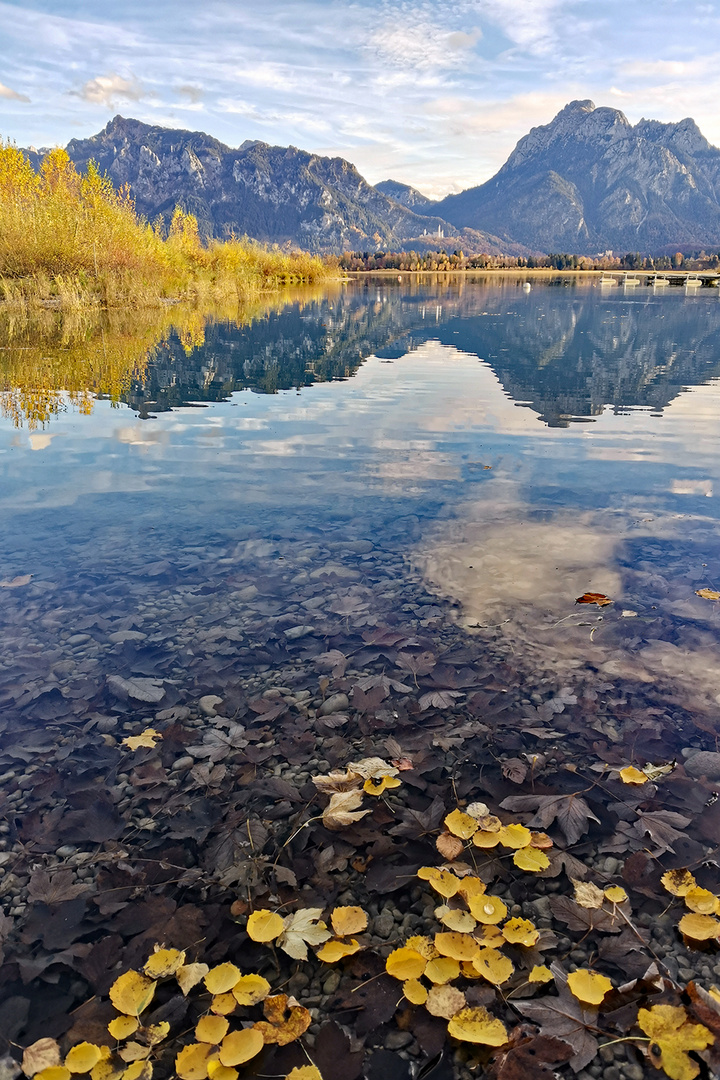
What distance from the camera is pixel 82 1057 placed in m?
2.20

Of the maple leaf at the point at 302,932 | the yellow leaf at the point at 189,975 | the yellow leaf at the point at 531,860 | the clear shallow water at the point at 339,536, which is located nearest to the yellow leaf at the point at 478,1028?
the maple leaf at the point at 302,932

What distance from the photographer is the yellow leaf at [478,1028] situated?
222cm

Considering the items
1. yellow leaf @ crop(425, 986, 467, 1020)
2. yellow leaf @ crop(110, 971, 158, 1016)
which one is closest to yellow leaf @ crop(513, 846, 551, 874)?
yellow leaf @ crop(425, 986, 467, 1020)

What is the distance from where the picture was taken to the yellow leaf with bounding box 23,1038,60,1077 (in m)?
2.19

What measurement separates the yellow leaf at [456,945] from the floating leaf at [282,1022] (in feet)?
1.87

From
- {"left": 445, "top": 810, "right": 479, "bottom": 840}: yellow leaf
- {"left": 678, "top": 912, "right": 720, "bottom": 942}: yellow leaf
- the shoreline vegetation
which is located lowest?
{"left": 678, "top": 912, "right": 720, "bottom": 942}: yellow leaf

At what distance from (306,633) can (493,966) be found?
117 inches

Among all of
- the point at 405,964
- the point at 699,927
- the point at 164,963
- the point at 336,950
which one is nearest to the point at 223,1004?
the point at 164,963

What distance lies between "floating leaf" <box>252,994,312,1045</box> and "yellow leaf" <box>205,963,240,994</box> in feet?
0.49

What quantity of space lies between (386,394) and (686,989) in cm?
1497

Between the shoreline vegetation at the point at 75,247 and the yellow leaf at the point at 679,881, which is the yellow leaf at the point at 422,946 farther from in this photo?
the shoreline vegetation at the point at 75,247

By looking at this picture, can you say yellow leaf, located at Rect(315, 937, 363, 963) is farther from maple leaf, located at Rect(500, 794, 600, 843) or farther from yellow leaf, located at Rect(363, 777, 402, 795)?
maple leaf, located at Rect(500, 794, 600, 843)

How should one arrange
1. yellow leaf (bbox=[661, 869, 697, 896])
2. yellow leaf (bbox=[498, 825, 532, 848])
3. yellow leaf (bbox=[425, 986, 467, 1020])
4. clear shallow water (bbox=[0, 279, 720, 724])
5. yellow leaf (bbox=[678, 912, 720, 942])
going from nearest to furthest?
yellow leaf (bbox=[425, 986, 467, 1020]) < yellow leaf (bbox=[678, 912, 720, 942]) < yellow leaf (bbox=[661, 869, 697, 896]) < yellow leaf (bbox=[498, 825, 532, 848]) < clear shallow water (bbox=[0, 279, 720, 724])

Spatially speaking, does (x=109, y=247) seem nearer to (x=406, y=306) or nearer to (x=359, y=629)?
(x=406, y=306)
